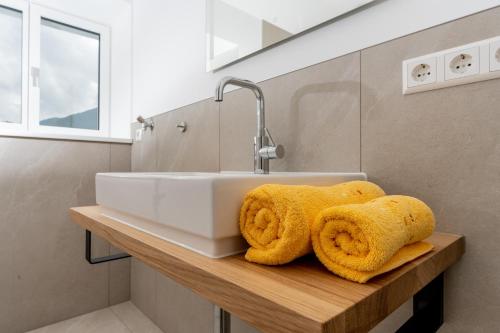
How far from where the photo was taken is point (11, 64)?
6.42ft

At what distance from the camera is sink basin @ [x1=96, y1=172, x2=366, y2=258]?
19.1 inches

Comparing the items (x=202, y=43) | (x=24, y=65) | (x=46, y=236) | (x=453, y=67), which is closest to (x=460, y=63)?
(x=453, y=67)

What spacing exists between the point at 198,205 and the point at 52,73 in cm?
221

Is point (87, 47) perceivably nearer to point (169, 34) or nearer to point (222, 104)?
point (169, 34)

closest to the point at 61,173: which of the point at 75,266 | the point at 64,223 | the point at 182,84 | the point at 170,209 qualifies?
the point at 64,223

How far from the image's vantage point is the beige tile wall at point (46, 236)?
1.50 meters

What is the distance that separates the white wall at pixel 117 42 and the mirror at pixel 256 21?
1.01 m

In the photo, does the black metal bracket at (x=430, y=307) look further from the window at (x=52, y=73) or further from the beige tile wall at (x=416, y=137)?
the window at (x=52, y=73)

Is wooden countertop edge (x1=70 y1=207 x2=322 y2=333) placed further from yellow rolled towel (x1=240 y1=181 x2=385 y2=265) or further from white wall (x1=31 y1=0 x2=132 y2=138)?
white wall (x1=31 y1=0 x2=132 y2=138)

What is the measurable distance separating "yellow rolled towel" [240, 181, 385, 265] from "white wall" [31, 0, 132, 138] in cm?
180

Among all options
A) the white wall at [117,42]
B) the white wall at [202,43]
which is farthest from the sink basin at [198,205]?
the white wall at [117,42]

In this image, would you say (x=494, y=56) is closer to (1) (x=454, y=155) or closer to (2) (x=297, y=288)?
(1) (x=454, y=155)

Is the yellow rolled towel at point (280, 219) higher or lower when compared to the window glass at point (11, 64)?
lower

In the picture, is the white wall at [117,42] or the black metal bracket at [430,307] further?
the white wall at [117,42]
